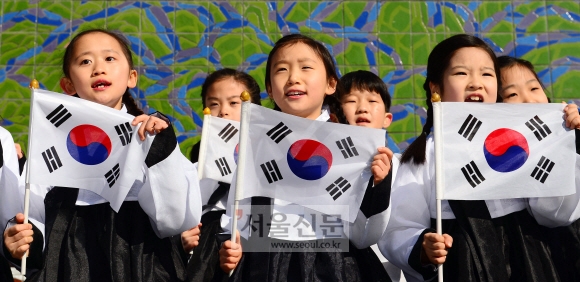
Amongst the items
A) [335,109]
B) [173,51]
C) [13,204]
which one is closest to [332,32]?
[173,51]

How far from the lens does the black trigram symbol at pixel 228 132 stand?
447 cm

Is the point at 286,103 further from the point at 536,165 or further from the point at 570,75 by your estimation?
the point at 570,75

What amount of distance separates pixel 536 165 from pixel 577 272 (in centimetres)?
43

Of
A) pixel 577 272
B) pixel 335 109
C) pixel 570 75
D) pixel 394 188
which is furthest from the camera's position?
pixel 570 75

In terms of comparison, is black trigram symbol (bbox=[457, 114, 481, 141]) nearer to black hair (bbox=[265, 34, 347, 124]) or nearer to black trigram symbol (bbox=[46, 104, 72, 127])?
black hair (bbox=[265, 34, 347, 124])

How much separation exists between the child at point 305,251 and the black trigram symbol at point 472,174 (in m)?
0.30

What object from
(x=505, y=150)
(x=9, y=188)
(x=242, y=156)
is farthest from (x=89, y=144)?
(x=505, y=150)

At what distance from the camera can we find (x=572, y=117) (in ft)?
11.2

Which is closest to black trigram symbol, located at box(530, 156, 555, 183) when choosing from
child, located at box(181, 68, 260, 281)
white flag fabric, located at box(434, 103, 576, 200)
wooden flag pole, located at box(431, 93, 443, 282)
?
white flag fabric, located at box(434, 103, 576, 200)

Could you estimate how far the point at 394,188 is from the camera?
3.55m

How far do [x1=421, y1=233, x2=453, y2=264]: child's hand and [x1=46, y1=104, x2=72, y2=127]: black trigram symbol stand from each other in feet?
4.82

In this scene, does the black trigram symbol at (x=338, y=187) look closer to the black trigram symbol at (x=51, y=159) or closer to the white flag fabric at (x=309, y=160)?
the white flag fabric at (x=309, y=160)

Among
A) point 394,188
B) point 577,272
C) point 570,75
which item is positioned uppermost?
point 570,75

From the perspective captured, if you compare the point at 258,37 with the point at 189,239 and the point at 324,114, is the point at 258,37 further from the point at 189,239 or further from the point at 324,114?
the point at 189,239
